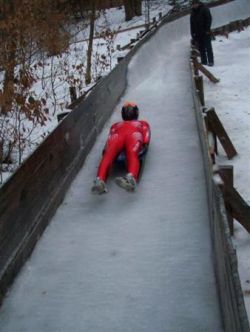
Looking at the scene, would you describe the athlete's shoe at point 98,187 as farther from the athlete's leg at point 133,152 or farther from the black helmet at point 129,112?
the black helmet at point 129,112

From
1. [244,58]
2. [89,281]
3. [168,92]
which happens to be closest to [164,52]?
[244,58]

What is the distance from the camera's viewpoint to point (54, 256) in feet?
11.9

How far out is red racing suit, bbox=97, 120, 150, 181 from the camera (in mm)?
4652

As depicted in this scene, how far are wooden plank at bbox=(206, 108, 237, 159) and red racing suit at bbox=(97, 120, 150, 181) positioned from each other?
3.49 ft

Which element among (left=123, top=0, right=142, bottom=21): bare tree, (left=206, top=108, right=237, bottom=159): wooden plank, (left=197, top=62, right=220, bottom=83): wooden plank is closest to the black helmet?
(left=206, top=108, right=237, bottom=159): wooden plank

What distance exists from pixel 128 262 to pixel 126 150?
166 centimetres

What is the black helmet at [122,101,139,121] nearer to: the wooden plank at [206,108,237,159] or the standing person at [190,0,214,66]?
the wooden plank at [206,108,237,159]

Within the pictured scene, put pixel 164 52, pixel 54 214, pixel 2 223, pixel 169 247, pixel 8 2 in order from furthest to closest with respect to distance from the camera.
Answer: pixel 164 52 → pixel 8 2 → pixel 54 214 → pixel 169 247 → pixel 2 223

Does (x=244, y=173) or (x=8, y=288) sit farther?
(x=244, y=173)

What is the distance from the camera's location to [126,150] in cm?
489

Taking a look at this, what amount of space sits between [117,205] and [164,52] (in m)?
9.23

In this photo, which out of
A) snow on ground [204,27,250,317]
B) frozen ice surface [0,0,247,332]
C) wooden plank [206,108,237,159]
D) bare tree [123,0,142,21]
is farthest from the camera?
bare tree [123,0,142,21]

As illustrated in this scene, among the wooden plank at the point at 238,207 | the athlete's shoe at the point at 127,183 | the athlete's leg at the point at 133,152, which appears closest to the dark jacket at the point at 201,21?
the athlete's leg at the point at 133,152

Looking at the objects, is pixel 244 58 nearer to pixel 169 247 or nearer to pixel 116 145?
pixel 116 145
